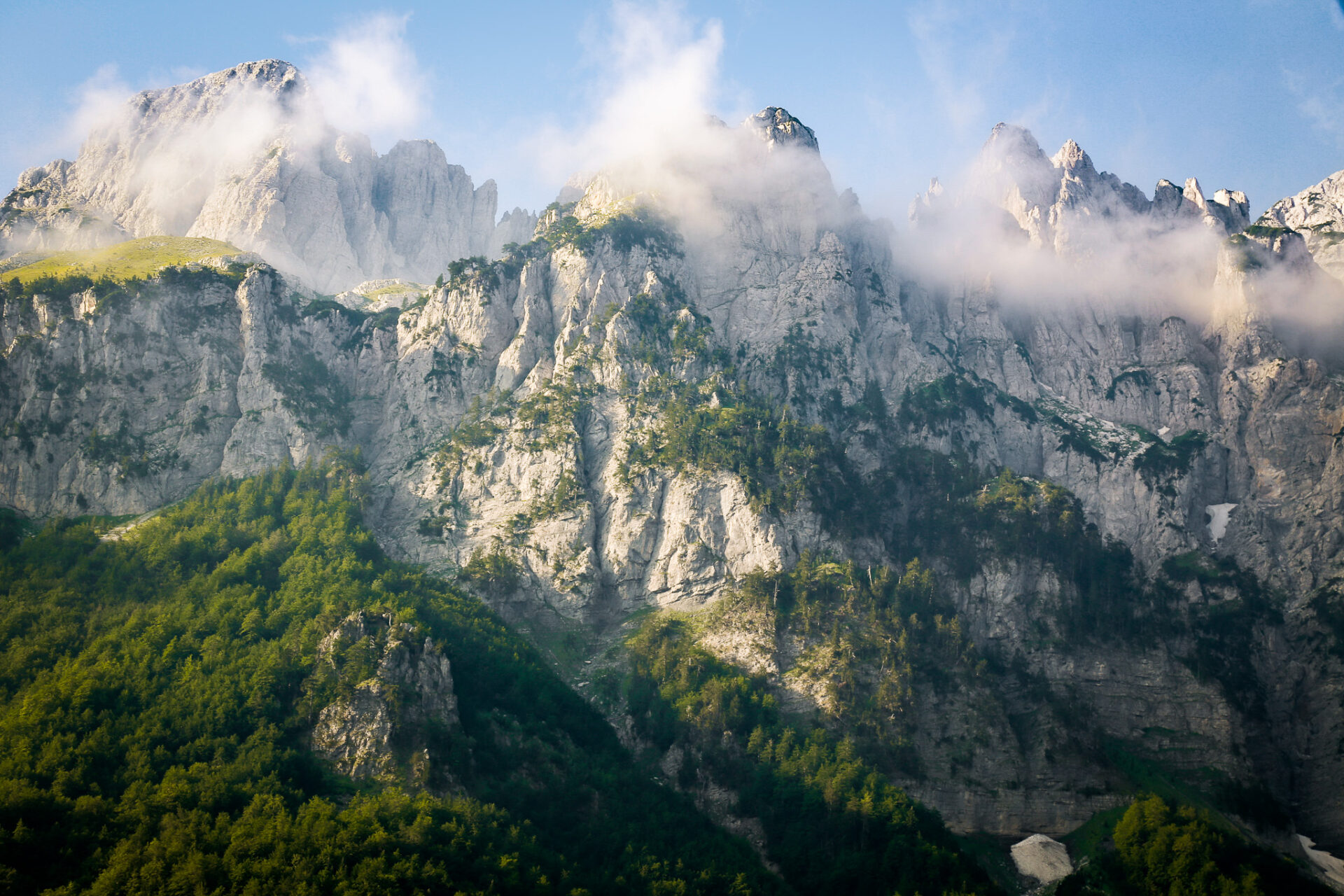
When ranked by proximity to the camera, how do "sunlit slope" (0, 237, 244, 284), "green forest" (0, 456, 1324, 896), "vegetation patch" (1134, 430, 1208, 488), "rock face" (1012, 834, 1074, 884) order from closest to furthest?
"green forest" (0, 456, 1324, 896) → "rock face" (1012, 834, 1074, 884) → "vegetation patch" (1134, 430, 1208, 488) → "sunlit slope" (0, 237, 244, 284)

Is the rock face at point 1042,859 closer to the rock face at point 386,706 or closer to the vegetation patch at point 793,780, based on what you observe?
the vegetation patch at point 793,780

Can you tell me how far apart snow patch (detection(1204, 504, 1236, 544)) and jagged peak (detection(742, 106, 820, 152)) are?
103170 mm

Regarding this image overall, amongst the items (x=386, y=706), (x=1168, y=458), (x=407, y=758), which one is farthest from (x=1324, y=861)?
(x=386, y=706)

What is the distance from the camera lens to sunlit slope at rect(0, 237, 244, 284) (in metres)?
161

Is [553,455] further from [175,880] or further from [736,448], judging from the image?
[175,880]

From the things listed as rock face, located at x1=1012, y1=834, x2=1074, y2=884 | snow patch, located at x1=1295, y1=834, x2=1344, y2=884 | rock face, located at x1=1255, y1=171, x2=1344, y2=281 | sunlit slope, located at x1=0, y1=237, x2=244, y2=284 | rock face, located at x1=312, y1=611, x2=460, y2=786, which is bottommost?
rock face, located at x1=1012, y1=834, x2=1074, y2=884

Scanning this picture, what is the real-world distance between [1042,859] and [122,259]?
578ft

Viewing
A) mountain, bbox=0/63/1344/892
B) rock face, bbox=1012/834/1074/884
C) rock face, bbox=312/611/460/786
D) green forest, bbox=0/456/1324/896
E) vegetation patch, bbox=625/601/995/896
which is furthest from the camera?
mountain, bbox=0/63/1344/892

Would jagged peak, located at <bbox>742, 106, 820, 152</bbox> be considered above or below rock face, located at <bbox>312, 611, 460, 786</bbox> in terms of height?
above

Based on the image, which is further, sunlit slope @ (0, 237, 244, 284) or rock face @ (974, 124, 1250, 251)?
rock face @ (974, 124, 1250, 251)

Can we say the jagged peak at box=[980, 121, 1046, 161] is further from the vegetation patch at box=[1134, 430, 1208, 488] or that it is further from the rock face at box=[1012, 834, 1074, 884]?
the rock face at box=[1012, 834, 1074, 884]

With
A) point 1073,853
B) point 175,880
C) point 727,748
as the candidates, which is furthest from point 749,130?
point 175,880

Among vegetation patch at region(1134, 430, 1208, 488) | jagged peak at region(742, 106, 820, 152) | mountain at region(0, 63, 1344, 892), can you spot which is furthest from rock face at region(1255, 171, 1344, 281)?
jagged peak at region(742, 106, 820, 152)

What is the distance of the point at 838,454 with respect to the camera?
150625mm
